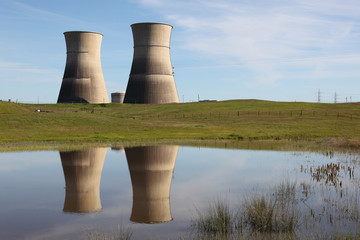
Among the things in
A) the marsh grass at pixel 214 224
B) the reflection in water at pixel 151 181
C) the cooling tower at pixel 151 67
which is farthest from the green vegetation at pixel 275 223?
the cooling tower at pixel 151 67

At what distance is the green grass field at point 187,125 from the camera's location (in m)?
28.3

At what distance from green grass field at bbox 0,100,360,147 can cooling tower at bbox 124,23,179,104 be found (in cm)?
285

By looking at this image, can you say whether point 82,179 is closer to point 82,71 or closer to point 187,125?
point 187,125

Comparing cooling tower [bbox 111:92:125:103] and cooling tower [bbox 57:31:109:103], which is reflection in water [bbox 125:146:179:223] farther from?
cooling tower [bbox 111:92:125:103]

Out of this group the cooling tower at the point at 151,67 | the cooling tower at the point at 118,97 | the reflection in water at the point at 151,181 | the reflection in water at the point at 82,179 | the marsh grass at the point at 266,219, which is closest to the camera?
the marsh grass at the point at 266,219

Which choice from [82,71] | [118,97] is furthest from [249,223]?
[118,97]

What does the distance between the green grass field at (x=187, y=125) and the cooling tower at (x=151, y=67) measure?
285 cm

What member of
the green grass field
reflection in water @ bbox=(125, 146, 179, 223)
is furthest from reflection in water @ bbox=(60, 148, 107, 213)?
the green grass field

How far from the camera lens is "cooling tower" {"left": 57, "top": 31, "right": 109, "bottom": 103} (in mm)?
60219

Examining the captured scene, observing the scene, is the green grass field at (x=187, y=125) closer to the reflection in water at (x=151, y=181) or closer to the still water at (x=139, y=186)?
the reflection in water at (x=151, y=181)

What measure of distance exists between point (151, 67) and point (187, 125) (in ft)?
67.6

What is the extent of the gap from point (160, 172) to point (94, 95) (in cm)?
5383

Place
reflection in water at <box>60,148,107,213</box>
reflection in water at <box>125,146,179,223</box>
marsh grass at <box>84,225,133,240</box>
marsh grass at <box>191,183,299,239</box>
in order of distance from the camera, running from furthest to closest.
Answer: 1. reflection in water at <box>60,148,107,213</box>
2. reflection in water at <box>125,146,179,223</box>
3. marsh grass at <box>191,183,299,239</box>
4. marsh grass at <box>84,225,133,240</box>

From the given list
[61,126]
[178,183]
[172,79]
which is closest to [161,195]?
[178,183]
